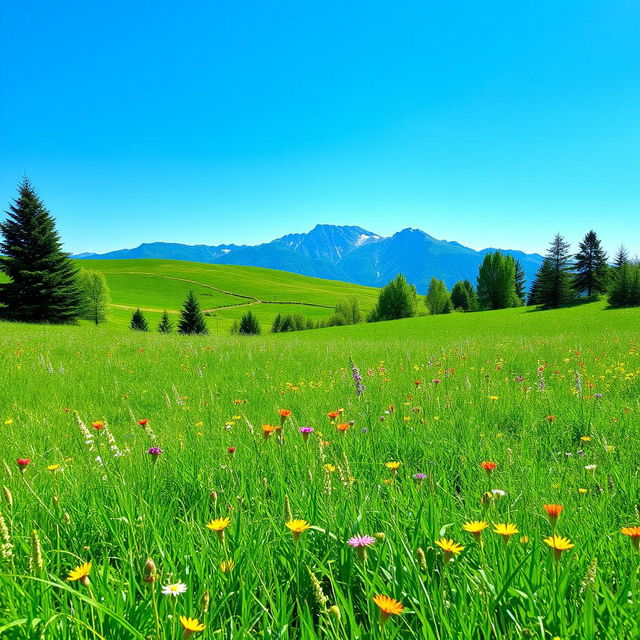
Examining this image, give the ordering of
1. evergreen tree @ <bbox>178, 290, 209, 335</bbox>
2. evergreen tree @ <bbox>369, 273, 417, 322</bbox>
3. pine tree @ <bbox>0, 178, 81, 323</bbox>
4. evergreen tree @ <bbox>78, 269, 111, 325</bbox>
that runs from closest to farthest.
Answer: pine tree @ <bbox>0, 178, 81, 323</bbox>
evergreen tree @ <bbox>78, 269, 111, 325</bbox>
evergreen tree @ <bbox>178, 290, 209, 335</bbox>
evergreen tree @ <bbox>369, 273, 417, 322</bbox>

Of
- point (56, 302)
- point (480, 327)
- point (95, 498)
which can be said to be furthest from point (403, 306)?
point (95, 498)

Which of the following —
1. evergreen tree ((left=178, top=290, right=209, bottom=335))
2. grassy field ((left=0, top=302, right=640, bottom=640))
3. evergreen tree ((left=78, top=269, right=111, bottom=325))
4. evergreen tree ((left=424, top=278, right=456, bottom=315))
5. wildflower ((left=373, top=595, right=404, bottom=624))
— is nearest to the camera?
wildflower ((left=373, top=595, right=404, bottom=624))

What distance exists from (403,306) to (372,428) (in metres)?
74.9

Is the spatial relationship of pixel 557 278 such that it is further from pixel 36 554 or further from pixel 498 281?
pixel 36 554

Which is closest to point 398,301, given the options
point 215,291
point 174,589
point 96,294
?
point 96,294

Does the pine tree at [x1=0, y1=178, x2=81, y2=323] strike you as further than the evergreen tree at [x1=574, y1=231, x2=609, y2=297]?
No

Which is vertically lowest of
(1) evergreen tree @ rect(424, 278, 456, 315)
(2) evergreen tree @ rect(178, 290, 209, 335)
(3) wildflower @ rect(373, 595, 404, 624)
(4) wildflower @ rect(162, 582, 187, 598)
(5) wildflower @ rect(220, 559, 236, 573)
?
(5) wildflower @ rect(220, 559, 236, 573)

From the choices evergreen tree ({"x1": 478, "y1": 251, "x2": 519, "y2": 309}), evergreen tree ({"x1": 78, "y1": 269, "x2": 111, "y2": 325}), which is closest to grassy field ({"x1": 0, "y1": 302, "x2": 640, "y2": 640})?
evergreen tree ({"x1": 78, "y1": 269, "x2": 111, "y2": 325})

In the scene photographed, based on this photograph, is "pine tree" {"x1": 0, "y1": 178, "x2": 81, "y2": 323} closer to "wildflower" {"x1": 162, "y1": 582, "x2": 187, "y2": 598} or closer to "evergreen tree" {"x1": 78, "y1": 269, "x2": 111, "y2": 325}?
"evergreen tree" {"x1": 78, "y1": 269, "x2": 111, "y2": 325}

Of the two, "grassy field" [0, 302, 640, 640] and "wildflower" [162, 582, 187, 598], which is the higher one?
"wildflower" [162, 582, 187, 598]

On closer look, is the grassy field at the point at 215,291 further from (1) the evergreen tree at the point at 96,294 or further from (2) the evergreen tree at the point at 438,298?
(2) the evergreen tree at the point at 438,298

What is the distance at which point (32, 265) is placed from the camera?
3678 centimetres

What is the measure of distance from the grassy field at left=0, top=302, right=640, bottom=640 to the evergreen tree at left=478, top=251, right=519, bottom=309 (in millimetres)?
81254

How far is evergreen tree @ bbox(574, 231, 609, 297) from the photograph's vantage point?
5962 cm
